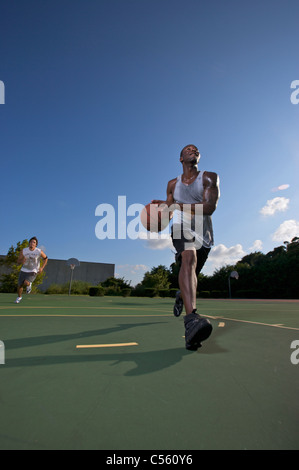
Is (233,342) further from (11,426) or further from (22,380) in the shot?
(11,426)

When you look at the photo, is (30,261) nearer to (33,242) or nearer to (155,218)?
(33,242)

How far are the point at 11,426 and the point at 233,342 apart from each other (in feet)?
6.87

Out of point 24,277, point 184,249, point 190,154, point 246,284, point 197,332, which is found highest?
point 190,154

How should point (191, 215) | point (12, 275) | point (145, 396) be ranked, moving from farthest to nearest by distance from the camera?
1. point (12, 275)
2. point (191, 215)
3. point (145, 396)

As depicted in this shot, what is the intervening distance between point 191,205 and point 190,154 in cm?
73

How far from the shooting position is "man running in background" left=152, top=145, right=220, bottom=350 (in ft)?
8.06

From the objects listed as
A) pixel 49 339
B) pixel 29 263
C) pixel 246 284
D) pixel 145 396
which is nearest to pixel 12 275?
pixel 29 263

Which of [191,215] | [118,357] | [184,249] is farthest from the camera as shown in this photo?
[191,215]

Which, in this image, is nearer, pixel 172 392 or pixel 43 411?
pixel 43 411

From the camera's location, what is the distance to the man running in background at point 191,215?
8.06ft

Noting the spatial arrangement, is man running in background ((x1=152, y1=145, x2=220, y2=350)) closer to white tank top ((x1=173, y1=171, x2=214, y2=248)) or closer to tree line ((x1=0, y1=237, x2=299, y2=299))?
white tank top ((x1=173, y1=171, x2=214, y2=248))

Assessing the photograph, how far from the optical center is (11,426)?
88 cm

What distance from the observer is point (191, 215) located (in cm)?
271
